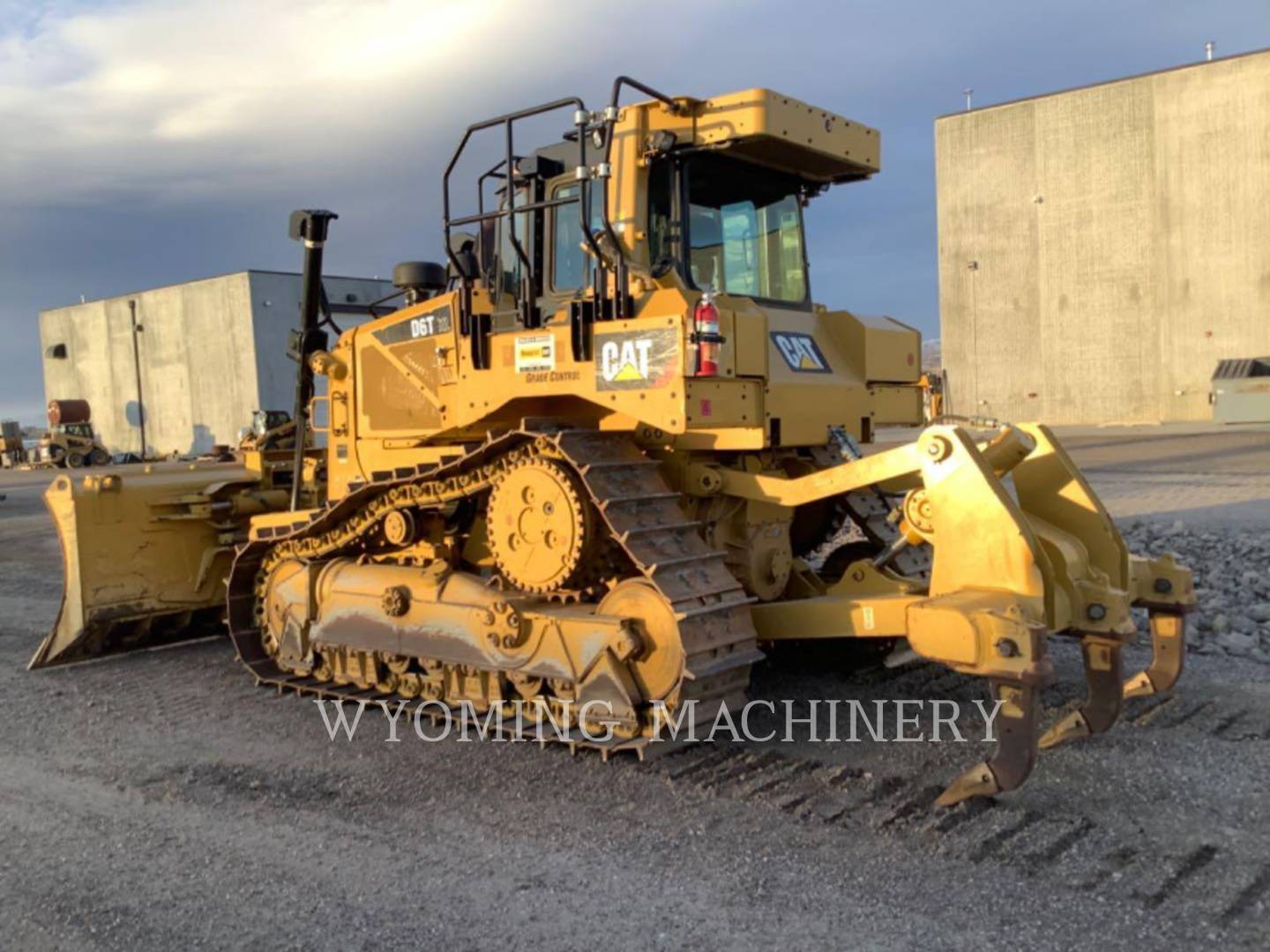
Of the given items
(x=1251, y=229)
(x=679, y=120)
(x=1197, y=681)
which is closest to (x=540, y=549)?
(x=679, y=120)

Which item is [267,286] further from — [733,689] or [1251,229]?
[733,689]

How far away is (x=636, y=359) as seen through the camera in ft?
17.6

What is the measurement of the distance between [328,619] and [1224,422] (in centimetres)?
3092

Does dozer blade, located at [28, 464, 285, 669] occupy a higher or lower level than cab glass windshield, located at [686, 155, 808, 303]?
lower

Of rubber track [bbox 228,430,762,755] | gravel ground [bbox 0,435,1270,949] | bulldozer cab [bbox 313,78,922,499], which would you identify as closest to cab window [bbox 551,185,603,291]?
bulldozer cab [bbox 313,78,922,499]

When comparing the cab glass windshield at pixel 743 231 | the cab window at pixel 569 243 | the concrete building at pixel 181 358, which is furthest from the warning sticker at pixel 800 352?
the concrete building at pixel 181 358

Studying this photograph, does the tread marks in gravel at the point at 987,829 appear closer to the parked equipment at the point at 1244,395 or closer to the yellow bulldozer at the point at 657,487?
the yellow bulldozer at the point at 657,487

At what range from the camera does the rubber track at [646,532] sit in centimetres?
502

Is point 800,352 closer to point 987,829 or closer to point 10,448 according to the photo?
point 987,829

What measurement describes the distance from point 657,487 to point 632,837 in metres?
1.80

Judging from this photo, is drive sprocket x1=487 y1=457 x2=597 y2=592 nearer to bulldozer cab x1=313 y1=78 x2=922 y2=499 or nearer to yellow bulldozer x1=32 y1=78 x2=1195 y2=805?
yellow bulldozer x1=32 y1=78 x2=1195 y2=805

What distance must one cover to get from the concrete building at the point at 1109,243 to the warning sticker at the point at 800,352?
33.6 meters

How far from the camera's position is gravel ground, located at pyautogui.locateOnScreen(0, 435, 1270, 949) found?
3816 mm

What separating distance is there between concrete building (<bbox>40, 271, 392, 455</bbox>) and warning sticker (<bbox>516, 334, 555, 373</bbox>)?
Result: 3483 cm
